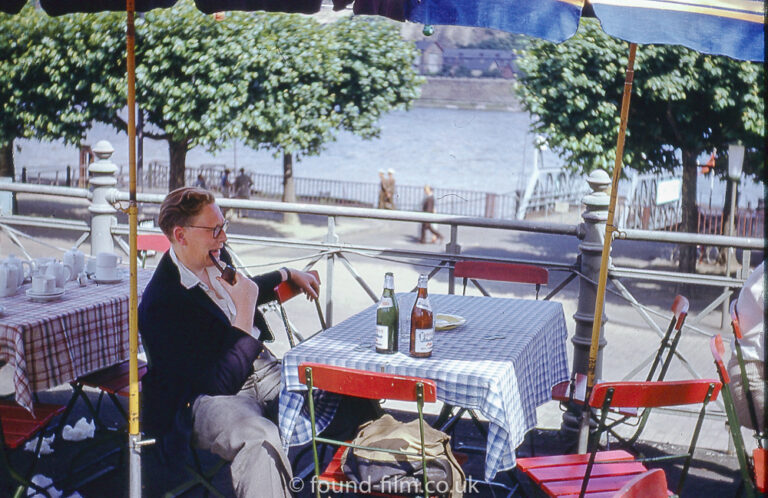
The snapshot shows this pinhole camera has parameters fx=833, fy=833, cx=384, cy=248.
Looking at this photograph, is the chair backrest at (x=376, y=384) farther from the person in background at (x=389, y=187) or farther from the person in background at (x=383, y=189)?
the person in background at (x=383, y=189)

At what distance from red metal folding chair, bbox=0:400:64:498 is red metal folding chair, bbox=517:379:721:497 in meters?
2.30

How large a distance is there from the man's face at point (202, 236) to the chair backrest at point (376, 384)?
3.13 feet

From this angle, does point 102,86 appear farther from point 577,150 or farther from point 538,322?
point 538,322

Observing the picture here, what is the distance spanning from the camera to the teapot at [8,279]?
4672 millimetres

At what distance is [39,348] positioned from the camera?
425 cm

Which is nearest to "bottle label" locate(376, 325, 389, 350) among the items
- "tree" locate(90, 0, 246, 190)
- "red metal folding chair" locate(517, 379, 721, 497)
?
"red metal folding chair" locate(517, 379, 721, 497)

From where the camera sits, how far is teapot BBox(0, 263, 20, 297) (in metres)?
4.67

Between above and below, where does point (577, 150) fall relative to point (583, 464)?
above

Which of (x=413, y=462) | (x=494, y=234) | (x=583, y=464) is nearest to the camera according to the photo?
(x=413, y=462)

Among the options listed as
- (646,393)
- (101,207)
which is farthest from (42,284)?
(646,393)

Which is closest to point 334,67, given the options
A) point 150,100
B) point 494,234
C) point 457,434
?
point 150,100

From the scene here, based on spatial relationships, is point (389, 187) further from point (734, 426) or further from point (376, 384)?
point (376, 384)

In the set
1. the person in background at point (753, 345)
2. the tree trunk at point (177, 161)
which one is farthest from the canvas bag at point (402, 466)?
the tree trunk at point (177, 161)

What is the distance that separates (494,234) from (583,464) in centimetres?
2135
